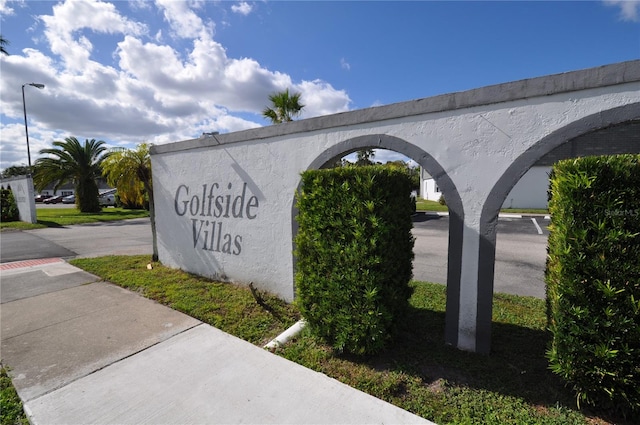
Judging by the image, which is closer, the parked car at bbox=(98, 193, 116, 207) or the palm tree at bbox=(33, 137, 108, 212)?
the palm tree at bbox=(33, 137, 108, 212)

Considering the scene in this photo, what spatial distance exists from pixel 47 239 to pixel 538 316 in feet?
53.8

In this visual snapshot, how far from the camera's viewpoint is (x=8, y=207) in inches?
732

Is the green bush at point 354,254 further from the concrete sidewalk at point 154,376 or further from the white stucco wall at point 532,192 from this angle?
the white stucco wall at point 532,192

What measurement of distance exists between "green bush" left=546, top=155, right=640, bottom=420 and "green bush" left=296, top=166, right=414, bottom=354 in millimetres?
1466

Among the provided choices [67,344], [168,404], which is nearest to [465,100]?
[168,404]

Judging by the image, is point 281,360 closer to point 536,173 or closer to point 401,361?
point 401,361

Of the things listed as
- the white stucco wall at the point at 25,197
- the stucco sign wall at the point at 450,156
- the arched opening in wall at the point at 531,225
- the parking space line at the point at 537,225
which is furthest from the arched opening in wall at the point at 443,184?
the white stucco wall at the point at 25,197

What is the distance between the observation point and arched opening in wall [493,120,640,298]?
6168 millimetres

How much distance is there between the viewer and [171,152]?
672 cm

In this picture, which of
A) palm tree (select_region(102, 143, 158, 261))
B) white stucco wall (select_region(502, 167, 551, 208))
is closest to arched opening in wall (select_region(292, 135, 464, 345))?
palm tree (select_region(102, 143, 158, 261))

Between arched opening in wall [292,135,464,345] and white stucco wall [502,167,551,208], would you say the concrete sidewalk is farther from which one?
white stucco wall [502,167,551,208]

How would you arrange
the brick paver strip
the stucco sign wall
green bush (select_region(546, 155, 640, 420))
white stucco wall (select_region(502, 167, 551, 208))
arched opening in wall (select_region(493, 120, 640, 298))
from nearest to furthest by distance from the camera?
green bush (select_region(546, 155, 640, 420)), the stucco sign wall, arched opening in wall (select_region(493, 120, 640, 298)), the brick paver strip, white stucco wall (select_region(502, 167, 551, 208))

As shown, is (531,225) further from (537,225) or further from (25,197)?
(25,197)

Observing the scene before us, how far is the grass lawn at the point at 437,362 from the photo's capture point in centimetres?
264
